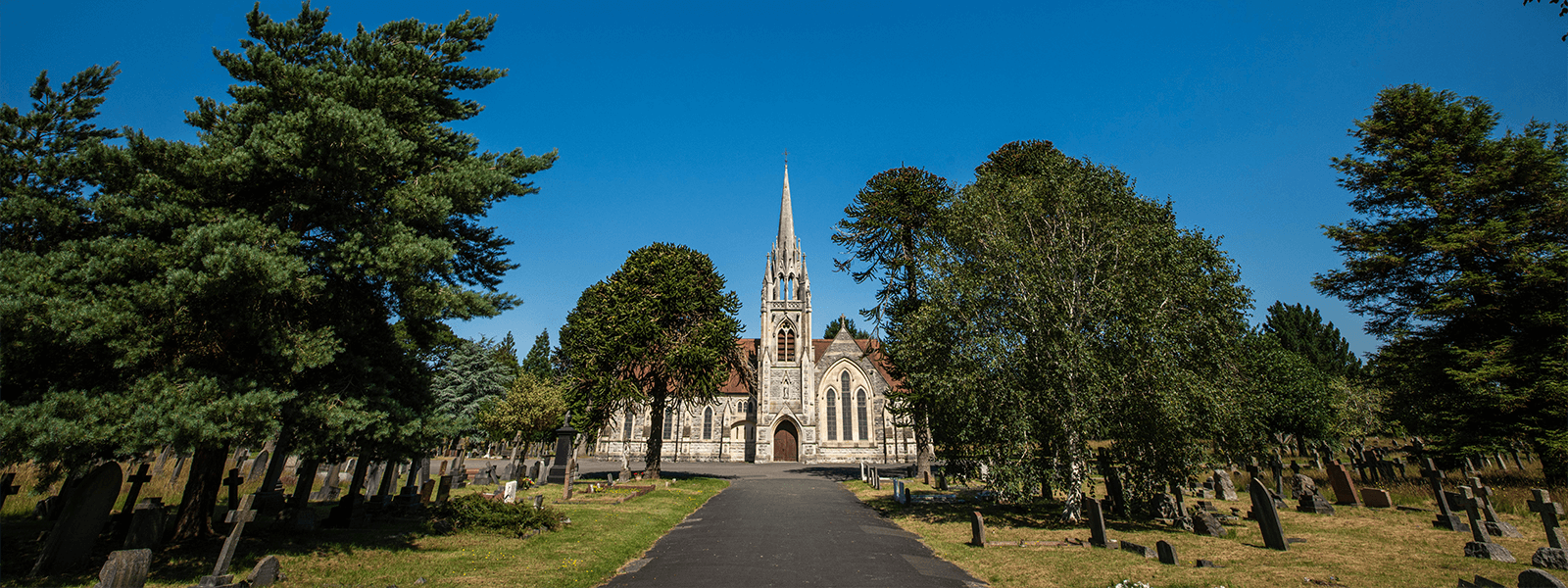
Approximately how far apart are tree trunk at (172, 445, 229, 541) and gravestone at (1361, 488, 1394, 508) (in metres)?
25.5

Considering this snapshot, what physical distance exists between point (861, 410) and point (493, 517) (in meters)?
36.6

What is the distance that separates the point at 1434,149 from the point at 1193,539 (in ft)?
56.4

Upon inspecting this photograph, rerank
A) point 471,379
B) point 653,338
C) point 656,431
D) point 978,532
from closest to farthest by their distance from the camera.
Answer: point 978,532, point 653,338, point 656,431, point 471,379

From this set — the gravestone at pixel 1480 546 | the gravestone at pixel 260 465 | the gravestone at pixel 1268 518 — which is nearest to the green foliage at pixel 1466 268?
the gravestone at pixel 1480 546

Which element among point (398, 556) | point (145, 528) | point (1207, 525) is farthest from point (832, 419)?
point (145, 528)

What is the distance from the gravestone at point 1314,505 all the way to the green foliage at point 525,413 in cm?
3445

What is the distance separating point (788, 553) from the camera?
10750mm

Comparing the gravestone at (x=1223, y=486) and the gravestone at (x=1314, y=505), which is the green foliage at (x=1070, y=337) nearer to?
the gravestone at (x=1314, y=505)

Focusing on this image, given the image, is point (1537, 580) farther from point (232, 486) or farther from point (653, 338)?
point (653, 338)

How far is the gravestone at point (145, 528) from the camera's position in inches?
326

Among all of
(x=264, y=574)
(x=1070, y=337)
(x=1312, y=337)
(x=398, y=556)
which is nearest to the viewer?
(x=264, y=574)

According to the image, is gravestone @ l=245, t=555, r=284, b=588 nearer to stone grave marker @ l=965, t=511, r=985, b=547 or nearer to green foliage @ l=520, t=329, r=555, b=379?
stone grave marker @ l=965, t=511, r=985, b=547

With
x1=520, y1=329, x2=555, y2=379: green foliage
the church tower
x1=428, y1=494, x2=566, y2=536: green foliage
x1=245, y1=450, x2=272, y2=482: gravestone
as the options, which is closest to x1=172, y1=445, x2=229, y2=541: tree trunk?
x1=428, y1=494, x2=566, y2=536: green foliage

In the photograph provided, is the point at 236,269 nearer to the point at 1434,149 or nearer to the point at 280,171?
the point at 280,171
